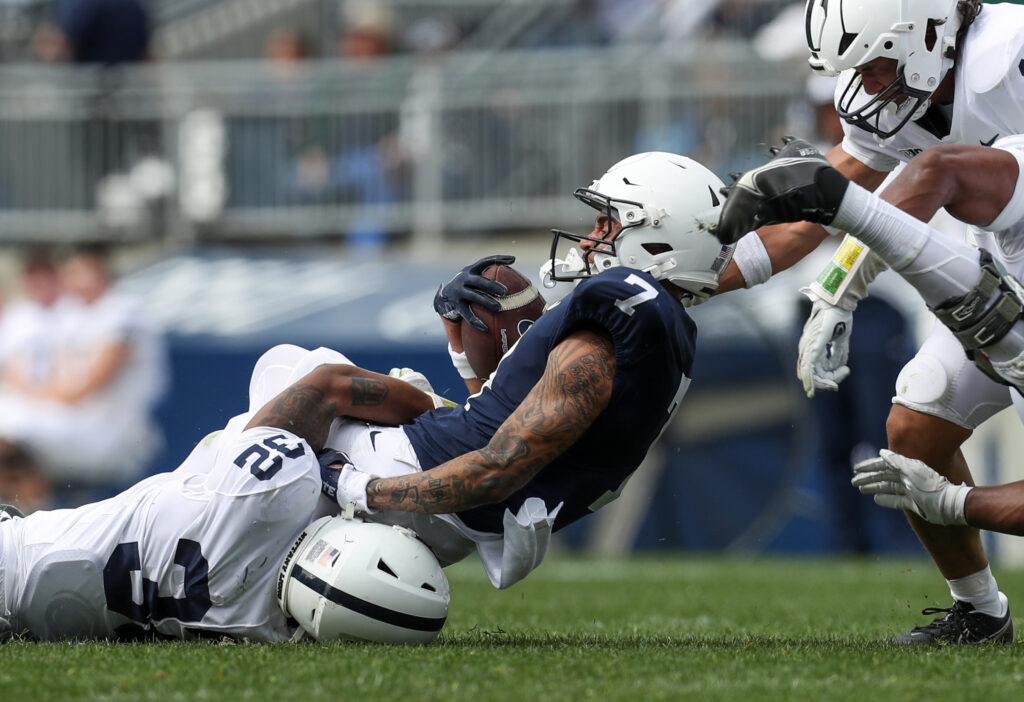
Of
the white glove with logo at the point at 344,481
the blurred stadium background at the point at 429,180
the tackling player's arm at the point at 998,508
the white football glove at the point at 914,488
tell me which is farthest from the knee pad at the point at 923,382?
the blurred stadium background at the point at 429,180

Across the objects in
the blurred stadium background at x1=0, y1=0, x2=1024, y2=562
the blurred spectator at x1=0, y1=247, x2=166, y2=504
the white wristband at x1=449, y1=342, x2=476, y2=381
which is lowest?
the blurred spectator at x1=0, y1=247, x2=166, y2=504

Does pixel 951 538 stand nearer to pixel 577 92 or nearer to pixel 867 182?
pixel 867 182

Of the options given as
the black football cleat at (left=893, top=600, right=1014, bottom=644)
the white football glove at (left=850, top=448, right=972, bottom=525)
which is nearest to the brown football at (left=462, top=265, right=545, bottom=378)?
the white football glove at (left=850, top=448, right=972, bottom=525)

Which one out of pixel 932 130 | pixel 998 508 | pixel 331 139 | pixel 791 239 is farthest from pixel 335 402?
pixel 331 139

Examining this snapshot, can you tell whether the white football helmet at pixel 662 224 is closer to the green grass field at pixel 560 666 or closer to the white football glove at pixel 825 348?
the white football glove at pixel 825 348

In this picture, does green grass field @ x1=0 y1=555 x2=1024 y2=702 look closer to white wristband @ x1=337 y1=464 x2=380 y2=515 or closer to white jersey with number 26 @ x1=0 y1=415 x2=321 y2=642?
white jersey with number 26 @ x1=0 y1=415 x2=321 y2=642

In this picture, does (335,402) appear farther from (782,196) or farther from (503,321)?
(782,196)

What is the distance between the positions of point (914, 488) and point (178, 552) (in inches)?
86.8

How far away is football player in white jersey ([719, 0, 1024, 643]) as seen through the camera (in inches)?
188

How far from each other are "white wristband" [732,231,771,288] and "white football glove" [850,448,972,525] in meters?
0.84

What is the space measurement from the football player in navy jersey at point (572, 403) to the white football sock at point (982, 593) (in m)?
1.28

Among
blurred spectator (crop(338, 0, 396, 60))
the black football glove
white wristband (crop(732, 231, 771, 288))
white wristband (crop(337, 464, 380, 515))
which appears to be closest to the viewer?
white wristband (crop(337, 464, 380, 515))

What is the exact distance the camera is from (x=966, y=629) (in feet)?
16.7

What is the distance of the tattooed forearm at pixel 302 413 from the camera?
461cm
